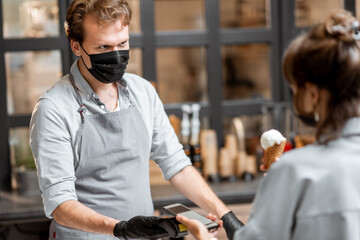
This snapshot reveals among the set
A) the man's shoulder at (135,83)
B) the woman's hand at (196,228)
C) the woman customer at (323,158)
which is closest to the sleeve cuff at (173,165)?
the man's shoulder at (135,83)

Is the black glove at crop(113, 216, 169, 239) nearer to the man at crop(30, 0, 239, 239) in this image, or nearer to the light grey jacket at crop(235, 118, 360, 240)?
the man at crop(30, 0, 239, 239)

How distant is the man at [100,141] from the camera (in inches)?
66.1

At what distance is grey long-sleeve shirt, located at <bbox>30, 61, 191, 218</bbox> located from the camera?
167cm

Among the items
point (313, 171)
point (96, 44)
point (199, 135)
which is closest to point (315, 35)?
point (313, 171)

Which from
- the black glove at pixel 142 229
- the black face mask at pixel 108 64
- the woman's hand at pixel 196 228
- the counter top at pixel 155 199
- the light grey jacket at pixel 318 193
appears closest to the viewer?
the light grey jacket at pixel 318 193

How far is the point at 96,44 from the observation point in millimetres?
1772

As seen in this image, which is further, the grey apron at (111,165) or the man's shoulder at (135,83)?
the man's shoulder at (135,83)

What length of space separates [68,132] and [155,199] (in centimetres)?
130

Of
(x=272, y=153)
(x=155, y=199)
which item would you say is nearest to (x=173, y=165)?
(x=272, y=153)

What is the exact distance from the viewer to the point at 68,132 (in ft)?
5.77

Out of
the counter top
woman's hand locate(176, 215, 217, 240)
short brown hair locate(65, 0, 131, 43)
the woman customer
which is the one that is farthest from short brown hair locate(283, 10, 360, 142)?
the counter top

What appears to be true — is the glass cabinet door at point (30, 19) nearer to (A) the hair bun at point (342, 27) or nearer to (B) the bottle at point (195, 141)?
(B) the bottle at point (195, 141)

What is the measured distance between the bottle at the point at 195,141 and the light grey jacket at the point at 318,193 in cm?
230

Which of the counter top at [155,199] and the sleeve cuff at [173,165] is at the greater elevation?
the sleeve cuff at [173,165]
